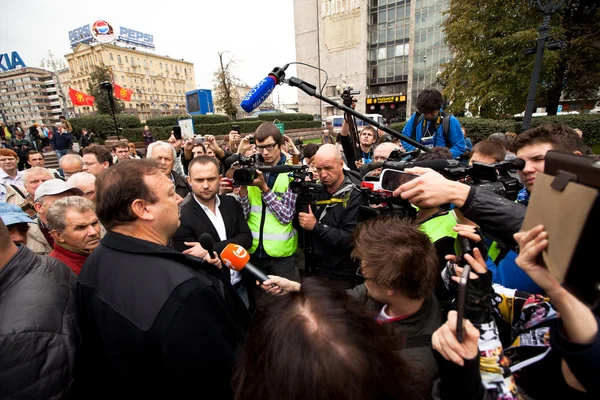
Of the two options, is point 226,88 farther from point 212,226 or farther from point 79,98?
point 212,226

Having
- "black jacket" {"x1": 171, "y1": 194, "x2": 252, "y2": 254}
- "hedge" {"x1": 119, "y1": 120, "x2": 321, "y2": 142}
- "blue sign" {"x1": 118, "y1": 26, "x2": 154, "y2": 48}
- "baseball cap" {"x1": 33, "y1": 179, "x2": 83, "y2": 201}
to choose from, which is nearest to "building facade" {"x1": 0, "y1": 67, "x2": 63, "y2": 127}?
"blue sign" {"x1": 118, "y1": 26, "x2": 154, "y2": 48}

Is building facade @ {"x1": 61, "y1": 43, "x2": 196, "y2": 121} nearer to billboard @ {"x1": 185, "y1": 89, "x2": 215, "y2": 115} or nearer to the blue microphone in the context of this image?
billboard @ {"x1": 185, "y1": 89, "x2": 215, "y2": 115}

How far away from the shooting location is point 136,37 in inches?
2761

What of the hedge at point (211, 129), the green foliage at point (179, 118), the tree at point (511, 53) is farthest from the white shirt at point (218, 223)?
the green foliage at point (179, 118)

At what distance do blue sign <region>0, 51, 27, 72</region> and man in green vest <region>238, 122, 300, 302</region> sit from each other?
132ft

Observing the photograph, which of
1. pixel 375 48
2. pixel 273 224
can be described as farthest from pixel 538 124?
pixel 375 48

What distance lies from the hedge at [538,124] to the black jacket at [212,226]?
13.3 metres

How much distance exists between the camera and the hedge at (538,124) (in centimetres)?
1177

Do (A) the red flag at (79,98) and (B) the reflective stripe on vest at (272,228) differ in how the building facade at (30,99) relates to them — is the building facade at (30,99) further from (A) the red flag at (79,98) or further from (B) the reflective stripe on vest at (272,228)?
(B) the reflective stripe on vest at (272,228)

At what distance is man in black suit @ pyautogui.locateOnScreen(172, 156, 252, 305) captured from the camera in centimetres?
261

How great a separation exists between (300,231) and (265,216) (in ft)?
1.54

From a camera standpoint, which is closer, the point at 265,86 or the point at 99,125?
the point at 265,86

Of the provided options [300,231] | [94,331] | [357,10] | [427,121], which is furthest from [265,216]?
[357,10]

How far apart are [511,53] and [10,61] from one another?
43.2 m
